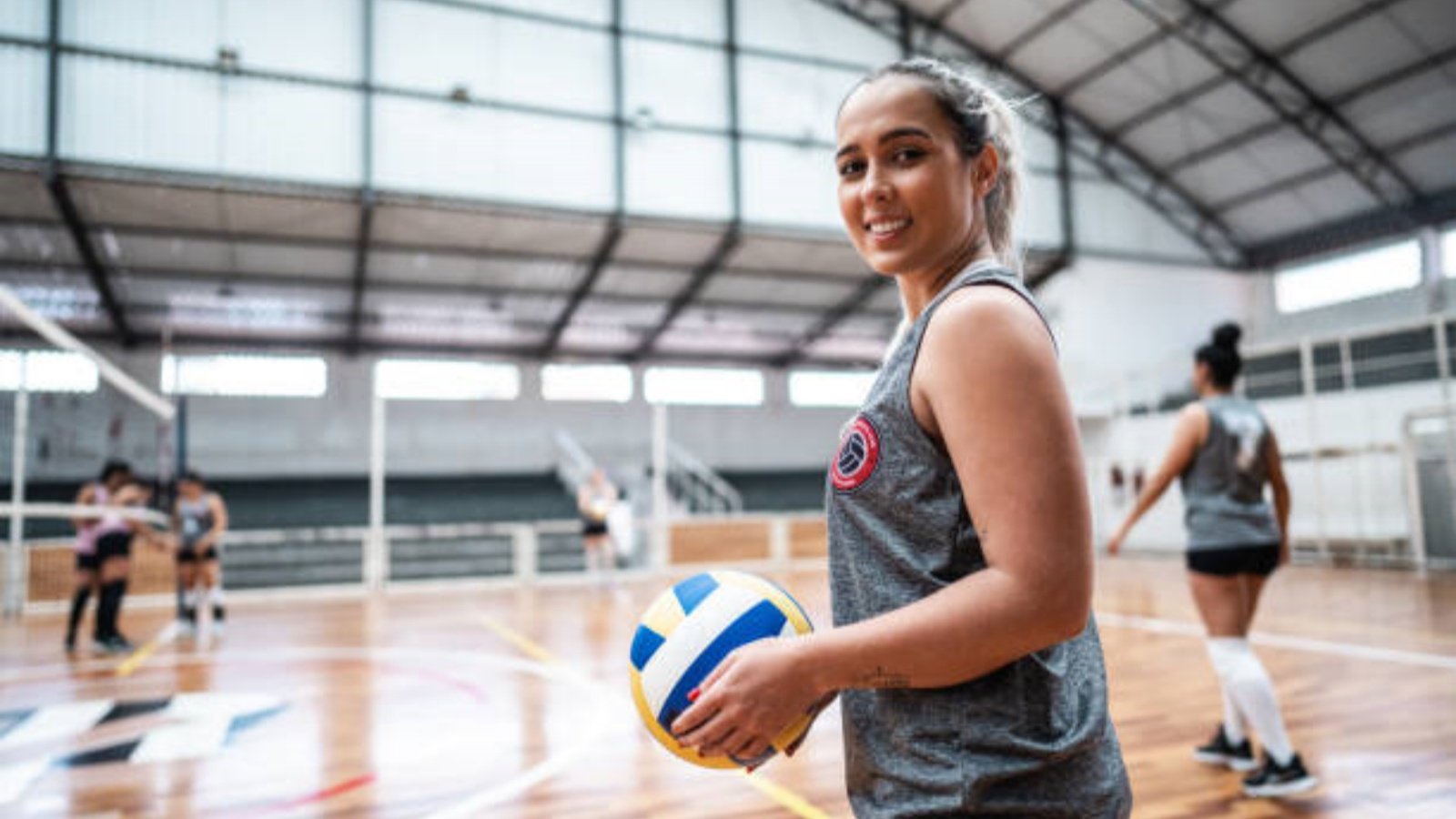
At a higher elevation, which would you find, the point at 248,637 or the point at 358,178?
the point at 358,178

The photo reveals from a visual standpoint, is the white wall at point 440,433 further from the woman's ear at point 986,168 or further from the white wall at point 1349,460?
the woman's ear at point 986,168

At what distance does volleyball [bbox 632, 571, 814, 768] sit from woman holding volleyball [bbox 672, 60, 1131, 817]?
22 centimetres

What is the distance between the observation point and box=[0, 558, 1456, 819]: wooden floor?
3.37m

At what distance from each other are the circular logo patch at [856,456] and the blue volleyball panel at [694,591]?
1.19ft

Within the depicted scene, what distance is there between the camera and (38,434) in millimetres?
11711

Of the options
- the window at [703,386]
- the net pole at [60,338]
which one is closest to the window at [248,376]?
the window at [703,386]

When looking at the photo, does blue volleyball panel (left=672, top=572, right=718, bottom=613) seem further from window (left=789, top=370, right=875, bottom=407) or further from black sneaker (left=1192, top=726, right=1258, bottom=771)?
window (left=789, top=370, right=875, bottom=407)

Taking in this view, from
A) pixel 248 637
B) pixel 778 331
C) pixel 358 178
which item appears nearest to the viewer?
pixel 248 637

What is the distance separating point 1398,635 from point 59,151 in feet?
54.7

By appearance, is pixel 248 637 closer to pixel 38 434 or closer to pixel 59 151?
pixel 38 434

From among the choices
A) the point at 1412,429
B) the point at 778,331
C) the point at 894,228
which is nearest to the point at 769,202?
the point at 778,331

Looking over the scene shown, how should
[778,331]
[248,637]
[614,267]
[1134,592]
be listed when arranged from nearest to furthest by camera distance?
1. [248,637]
2. [1134,592]
3. [614,267]
4. [778,331]

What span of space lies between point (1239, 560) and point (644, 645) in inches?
118

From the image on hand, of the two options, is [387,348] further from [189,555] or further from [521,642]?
[521,642]
